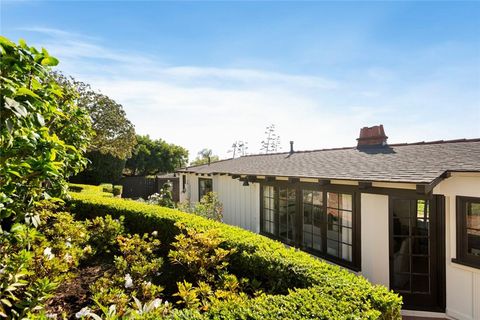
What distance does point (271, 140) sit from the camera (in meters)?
41.8

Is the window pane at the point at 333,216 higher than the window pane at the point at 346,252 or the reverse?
higher

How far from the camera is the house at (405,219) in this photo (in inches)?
220

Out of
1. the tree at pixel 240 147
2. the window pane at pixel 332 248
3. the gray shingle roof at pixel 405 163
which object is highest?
the tree at pixel 240 147

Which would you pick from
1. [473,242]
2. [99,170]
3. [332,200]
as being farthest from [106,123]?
[473,242]

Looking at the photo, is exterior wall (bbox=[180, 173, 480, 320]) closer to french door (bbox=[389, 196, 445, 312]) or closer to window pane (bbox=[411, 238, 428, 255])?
→ french door (bbox=[389, 196, 445, 312])

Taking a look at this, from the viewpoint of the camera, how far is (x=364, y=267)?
6.86 meters

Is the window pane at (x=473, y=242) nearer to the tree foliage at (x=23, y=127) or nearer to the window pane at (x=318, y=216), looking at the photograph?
the window pane at (x=318, y=216)

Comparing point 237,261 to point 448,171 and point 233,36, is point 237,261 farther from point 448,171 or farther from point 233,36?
point 233,36

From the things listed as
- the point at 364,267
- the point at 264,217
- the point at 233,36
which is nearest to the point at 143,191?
the point at 264,217

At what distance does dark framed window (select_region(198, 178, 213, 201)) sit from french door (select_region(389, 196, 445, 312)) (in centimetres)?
1089

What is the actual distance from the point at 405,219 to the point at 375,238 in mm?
806

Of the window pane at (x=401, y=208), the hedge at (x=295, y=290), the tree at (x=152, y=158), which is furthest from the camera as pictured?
the tree at (x=152, y=158)

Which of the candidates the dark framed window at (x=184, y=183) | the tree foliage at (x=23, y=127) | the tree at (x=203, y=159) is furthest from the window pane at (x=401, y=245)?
the tree at (x=203, y=159)

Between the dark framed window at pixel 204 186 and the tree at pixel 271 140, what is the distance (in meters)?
25.9
